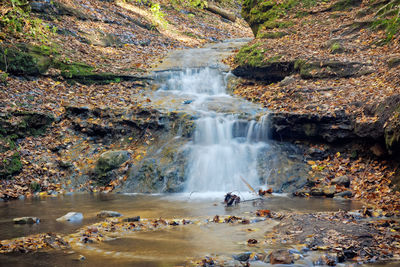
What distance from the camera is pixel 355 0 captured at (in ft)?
45.9

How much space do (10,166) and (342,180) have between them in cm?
778

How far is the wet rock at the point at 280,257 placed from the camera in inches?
139

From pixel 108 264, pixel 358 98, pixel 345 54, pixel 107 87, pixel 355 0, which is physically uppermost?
pixel 355 0

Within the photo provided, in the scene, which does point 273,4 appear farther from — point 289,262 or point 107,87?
point 289,262

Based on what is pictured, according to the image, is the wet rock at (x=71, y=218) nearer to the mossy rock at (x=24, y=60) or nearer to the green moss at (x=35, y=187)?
the green moss at (x=35, y=187)

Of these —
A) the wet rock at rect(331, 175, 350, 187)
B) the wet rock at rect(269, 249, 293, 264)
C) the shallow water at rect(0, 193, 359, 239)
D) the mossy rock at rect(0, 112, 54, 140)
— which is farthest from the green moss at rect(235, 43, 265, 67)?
the wet rock at rect(269, 249, 293, 264)

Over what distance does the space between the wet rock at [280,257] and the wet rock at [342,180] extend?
4677 millimetres

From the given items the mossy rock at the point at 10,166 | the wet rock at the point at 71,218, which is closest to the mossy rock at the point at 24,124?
the mossy rock at the point at 10,166

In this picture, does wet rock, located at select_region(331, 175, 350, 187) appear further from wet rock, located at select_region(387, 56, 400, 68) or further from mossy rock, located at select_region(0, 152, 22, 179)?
mossy rock, located at select_region(0, 152, 22, 179)

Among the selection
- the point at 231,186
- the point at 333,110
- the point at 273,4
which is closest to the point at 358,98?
the point at 333,110

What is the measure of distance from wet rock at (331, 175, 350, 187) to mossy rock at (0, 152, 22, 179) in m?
7.49

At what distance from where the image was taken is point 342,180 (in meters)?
7.82

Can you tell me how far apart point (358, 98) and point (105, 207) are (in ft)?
22.5

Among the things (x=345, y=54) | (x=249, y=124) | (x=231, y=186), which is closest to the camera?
(x=231, y=186)
